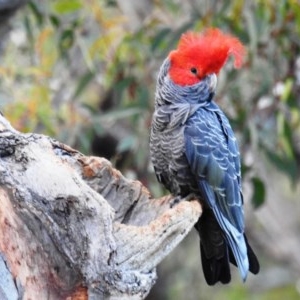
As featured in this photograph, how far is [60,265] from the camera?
6.30ft

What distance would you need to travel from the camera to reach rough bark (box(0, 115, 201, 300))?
187cm

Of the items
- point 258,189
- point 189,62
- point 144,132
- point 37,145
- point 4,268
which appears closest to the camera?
point 4,268

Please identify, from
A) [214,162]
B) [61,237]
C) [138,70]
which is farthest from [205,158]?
[138,70]

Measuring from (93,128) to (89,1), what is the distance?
1.99ft

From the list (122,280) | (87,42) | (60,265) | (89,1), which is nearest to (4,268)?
(60,265)

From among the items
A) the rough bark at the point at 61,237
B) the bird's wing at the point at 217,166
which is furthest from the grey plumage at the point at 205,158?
the rough bark at the point at 61,237

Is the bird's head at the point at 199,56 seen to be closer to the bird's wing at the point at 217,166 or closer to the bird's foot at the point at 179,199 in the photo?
the bird's wing at the point at 217,166

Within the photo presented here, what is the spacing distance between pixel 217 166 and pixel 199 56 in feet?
1.09

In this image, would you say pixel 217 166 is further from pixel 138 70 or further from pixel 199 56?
pixel 138 70

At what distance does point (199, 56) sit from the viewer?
8.45ft

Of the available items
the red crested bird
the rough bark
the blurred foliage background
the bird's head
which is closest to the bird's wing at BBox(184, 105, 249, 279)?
the red crested bird

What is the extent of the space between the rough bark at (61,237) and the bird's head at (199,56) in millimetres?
713

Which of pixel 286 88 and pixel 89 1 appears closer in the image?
pixel 286 88

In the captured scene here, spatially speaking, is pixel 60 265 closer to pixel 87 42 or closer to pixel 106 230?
pixel 106 230
